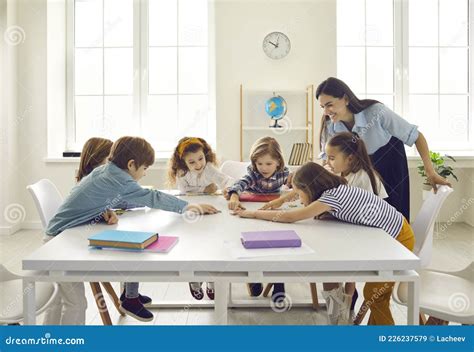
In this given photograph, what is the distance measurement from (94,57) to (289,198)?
11.1 feet

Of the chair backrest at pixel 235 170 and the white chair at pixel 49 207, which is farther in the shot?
the chair backrest at pixel 235 170

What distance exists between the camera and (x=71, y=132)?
16.6ft

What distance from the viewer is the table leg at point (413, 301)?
4.79 ft

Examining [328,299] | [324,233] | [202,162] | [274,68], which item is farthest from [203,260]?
[274,68]

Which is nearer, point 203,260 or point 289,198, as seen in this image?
point 203,260

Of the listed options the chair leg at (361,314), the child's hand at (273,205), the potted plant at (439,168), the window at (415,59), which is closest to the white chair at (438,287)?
the chair leg at (361,314)

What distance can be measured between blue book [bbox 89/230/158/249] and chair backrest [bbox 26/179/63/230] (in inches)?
31.3

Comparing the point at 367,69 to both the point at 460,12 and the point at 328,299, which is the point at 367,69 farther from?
the point at 328,299

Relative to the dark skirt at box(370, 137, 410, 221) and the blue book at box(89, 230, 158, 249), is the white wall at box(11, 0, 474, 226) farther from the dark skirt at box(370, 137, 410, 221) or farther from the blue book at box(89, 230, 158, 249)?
the blue book at box(89, 230, 158, 249)

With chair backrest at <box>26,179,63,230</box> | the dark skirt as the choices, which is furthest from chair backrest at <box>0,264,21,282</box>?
the dark skirt

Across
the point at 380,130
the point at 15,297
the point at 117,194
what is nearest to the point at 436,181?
the point at 380,130

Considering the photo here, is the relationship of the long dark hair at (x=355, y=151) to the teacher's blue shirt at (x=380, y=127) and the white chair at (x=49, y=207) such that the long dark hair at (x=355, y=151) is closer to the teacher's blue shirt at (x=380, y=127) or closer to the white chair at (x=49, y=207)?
the teacher's blue shirt at (x=380, y=127)

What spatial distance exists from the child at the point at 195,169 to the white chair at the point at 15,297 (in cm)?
114

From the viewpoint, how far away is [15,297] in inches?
71.1
